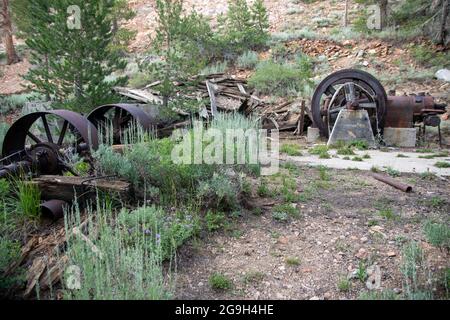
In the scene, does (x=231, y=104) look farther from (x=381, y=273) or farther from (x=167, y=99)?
(x=381, y=273)

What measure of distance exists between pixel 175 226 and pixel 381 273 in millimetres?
2124

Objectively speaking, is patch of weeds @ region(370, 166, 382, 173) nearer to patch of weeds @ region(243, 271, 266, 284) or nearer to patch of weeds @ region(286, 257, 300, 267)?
patch of weeds @ region(286, 257, 300, 267)

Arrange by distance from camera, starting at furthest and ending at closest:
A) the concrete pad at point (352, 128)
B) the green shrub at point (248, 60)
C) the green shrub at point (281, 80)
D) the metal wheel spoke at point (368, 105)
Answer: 1. the green shrub at point (248, 60)
2. the green shrub at point (281, 80)
3. the metal wheel spoke at point (368, 105)
4. the concrete pad at point (352, 128)

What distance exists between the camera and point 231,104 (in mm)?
12117

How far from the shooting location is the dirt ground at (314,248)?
340 cm

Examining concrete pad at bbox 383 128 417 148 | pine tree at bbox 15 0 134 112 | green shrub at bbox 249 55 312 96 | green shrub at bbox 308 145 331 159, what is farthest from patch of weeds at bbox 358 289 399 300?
green shrub at bbox 249 55 312 96

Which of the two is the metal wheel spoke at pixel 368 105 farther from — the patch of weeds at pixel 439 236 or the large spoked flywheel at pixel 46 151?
the large spoked flywheel at pixel 46 151

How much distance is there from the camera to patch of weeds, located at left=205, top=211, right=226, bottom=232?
4331mm

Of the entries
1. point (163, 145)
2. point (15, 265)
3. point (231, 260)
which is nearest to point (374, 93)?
point (163, 145)

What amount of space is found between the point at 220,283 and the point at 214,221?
112 cm

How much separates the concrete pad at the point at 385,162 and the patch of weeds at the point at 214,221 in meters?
3.34

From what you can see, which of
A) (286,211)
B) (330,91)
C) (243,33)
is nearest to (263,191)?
(286,211)

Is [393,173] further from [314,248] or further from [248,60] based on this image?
[248,60]

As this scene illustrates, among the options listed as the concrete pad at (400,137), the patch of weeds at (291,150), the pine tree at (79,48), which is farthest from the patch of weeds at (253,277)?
the pine tree at (79,48)
